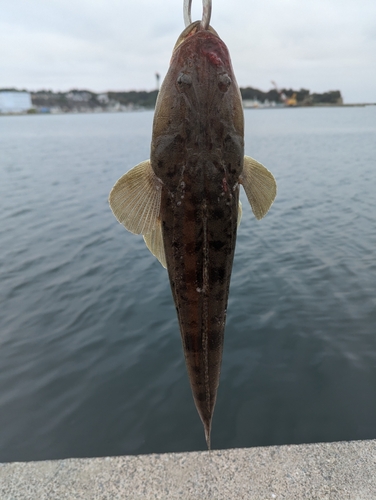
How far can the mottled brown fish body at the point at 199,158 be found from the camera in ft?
7.34

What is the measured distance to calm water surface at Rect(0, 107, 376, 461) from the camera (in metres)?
5.92

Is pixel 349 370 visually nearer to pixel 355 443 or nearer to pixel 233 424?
pixel 233 424

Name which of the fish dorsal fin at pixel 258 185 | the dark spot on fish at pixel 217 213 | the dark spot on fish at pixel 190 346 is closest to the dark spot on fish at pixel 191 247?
the dark spot on fish at pixel 217 213

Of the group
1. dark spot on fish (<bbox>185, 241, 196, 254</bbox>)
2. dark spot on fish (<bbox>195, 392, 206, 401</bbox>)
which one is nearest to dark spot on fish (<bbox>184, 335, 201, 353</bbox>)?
dark spot on fish (<bbox>195, 392, 206, 401</bbox>)

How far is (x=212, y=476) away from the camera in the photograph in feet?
12.9

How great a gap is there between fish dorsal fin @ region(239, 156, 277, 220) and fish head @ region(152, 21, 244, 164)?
320 mm

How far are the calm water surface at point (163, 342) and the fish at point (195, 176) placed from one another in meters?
4.21

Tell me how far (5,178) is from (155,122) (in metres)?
27.5

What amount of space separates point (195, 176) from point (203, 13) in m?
0.89

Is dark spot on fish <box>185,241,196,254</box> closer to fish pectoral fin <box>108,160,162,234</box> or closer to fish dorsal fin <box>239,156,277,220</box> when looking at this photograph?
fish pectoral fin <box>108,160,162,234</box>

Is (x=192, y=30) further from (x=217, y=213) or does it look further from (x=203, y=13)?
(x=217, y=213)

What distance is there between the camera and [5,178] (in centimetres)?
2650

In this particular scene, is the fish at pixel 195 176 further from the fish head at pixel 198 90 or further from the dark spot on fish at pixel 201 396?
the dark spot on fish at pixel 201 396

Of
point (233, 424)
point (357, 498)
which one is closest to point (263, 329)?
point (233, 424)
